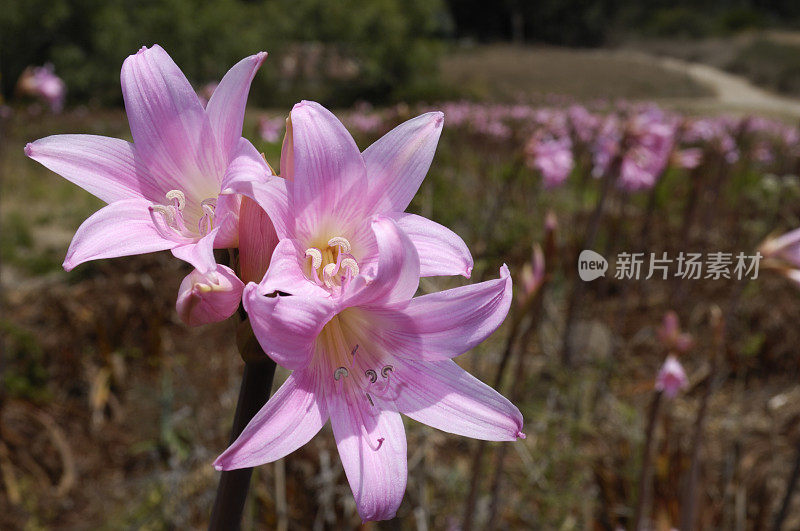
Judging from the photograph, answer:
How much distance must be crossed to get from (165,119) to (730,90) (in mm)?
20948

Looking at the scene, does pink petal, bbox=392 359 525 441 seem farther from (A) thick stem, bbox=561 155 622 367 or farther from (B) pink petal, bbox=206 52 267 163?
(A) thick stem, bbox=561 155 622 367

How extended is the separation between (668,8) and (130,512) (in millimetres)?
40265

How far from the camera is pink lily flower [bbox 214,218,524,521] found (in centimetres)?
66

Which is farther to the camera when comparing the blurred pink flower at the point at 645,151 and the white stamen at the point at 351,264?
the blurred pink flower at the point at 645,151

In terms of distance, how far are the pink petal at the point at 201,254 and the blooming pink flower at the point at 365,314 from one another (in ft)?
0.19

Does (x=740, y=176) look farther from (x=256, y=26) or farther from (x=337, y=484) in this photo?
(x=256, y=26)

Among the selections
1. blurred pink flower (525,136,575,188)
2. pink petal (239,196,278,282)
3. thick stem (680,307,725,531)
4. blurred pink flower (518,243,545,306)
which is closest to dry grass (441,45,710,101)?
blurred pink flower (525,136,575,188)

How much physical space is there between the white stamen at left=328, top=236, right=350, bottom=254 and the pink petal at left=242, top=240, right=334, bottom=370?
10cm

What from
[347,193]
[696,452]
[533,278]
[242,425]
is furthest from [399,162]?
[696,452]

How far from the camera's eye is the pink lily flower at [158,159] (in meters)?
0.72

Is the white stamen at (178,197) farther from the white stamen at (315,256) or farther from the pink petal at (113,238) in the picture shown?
the white stamen at (315,256)

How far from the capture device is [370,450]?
0.74 metres

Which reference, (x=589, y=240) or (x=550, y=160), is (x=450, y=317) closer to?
(x=589, y=240)

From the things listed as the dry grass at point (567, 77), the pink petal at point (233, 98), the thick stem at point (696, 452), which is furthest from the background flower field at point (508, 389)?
the dry grass at point (567, 77)
